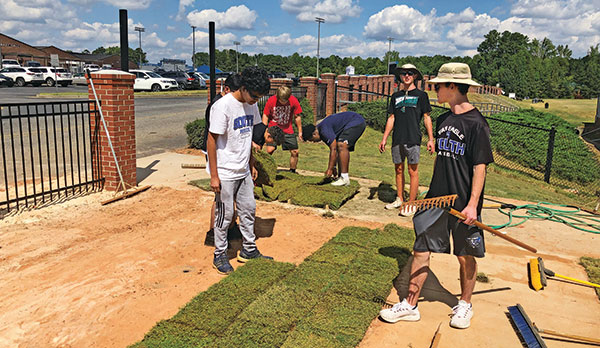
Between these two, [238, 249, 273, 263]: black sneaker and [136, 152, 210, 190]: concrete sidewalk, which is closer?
[238, 249, 273, 263]: black sneaker

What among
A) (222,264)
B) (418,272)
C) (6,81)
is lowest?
(222,264)

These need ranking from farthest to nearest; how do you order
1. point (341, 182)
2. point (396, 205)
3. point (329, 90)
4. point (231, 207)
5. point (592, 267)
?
point (329, 90) < point (341, 182) < point (396, 205) < point (592, 267) < point (231, 207)

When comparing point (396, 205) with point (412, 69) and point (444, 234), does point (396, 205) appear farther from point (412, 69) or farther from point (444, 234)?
point (444, 234)

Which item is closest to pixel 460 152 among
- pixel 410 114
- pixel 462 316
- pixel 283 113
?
pixel 462 316

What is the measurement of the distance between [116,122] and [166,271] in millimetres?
3610

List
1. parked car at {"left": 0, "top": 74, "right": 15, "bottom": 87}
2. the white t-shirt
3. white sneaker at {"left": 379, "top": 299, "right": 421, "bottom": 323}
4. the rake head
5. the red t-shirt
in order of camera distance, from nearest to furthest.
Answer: the rake head < white sneaker at {"left": 379, "top": 299, "right": 421, "bottom": 323} < the white t-shirt < the red t-shirt < parked car at {"left": 0, "top": 74, "right": 15, "bottom": 87}

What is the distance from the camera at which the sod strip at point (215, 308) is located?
337 cm

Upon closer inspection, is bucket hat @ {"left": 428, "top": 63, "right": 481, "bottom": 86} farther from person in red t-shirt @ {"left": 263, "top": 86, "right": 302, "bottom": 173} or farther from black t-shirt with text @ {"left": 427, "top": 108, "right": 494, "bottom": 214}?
person in red t-shirt @ {"left": 263, "top": 86, "right": 302, "bottom": 173}

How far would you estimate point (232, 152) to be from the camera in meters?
4.39

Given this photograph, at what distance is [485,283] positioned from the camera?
15.1ft

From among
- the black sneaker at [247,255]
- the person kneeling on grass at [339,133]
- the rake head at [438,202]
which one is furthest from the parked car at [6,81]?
the rake head at [438,202]

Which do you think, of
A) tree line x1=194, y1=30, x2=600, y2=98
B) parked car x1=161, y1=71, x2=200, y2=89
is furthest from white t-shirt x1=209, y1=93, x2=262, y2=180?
tree line x1=194, y1=30, x2=600, y2=98

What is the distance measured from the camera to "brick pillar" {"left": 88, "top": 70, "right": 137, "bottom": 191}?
7.26m

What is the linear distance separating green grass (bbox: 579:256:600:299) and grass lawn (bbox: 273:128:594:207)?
10.6ft
